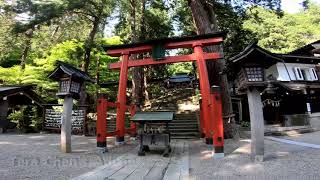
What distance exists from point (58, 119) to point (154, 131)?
10.6m

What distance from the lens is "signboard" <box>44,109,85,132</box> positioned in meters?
17.4

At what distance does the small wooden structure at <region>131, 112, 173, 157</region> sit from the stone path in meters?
0.39

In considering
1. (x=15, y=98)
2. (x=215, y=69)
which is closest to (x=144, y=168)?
(x=215, y=69)

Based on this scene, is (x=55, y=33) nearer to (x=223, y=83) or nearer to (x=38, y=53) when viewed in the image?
(x=38, y=53)

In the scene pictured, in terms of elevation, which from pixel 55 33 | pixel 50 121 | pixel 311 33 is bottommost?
pixel 50 121

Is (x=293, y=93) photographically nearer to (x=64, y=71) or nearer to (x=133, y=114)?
(x=133, y=114)

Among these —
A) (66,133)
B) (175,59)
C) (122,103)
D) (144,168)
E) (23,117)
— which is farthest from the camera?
(23,117)

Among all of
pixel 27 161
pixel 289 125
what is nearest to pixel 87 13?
pixel 27 161

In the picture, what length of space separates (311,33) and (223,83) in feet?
107

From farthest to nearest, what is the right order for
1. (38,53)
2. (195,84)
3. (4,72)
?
(195,84), (38,53), (4,72)

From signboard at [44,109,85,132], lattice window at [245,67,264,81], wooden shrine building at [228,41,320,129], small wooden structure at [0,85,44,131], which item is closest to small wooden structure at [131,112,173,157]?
lattice window at [245,67,264,81]

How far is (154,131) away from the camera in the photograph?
10039 mm

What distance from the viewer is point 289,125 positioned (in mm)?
20422

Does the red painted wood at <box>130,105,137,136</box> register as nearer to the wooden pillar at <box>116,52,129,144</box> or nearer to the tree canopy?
the wooden pillar at <box>116,52,129,144</box>
